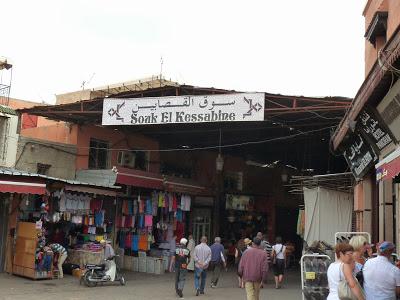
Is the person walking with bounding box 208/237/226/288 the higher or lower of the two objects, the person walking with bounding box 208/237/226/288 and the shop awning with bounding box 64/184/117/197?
the lower

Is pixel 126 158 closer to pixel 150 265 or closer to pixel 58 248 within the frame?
pixel 150 265

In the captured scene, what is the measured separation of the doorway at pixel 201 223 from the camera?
24281 millimetres

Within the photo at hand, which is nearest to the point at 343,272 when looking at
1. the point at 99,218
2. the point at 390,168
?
the point at 390,168

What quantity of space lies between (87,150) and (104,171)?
1897 mm

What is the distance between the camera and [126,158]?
21.4m

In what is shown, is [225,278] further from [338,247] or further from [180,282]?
[338,247]

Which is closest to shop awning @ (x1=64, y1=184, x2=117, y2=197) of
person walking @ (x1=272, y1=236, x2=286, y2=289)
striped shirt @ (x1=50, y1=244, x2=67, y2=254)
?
striped shirt @ (x1=50, y1=244, x2=67, y2=254)

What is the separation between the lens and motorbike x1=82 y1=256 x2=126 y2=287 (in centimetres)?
1510

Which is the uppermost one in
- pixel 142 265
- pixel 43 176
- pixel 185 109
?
pixel 185 109

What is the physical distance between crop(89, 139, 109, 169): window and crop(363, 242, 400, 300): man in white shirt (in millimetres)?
15167

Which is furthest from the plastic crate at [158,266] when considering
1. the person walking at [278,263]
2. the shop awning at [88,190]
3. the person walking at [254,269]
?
the person walking at [254,269]

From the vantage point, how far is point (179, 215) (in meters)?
21.8

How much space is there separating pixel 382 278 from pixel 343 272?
0.64 m

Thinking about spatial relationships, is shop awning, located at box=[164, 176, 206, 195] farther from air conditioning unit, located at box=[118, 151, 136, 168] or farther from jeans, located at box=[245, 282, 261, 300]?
jeans, located at box=[245, 282, 261, 300]
